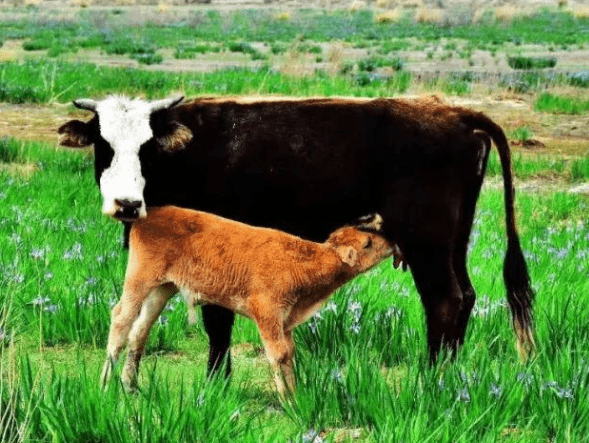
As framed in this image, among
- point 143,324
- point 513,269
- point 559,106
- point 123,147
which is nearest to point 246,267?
point 143,324

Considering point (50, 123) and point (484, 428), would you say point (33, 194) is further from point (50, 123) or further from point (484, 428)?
point (50, 123)

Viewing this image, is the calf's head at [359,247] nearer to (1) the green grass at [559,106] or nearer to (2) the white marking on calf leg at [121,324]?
(2) the white marking on calf leg at [121,324]

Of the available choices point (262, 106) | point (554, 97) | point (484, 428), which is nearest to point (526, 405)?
point (484, 428)

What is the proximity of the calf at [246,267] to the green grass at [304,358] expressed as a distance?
9.4 inches

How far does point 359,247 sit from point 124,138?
119cm

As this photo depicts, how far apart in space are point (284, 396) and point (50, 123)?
11.9 meters

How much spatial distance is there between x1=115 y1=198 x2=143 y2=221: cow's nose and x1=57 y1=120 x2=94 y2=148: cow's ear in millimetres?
563

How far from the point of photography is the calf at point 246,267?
4.89 metres

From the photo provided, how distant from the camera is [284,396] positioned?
483 cm

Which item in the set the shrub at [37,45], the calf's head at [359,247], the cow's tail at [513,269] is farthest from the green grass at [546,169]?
the shrub at [37,45]

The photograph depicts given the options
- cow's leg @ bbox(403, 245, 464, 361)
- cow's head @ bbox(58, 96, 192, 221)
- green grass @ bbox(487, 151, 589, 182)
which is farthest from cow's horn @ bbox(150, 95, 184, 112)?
green grass @ bbox(487, 151, 589, 182)

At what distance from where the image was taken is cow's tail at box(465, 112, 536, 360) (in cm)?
570

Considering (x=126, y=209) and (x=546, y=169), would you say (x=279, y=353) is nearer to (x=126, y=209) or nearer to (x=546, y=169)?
(x=126, y=209)

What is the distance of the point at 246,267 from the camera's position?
493 cm
